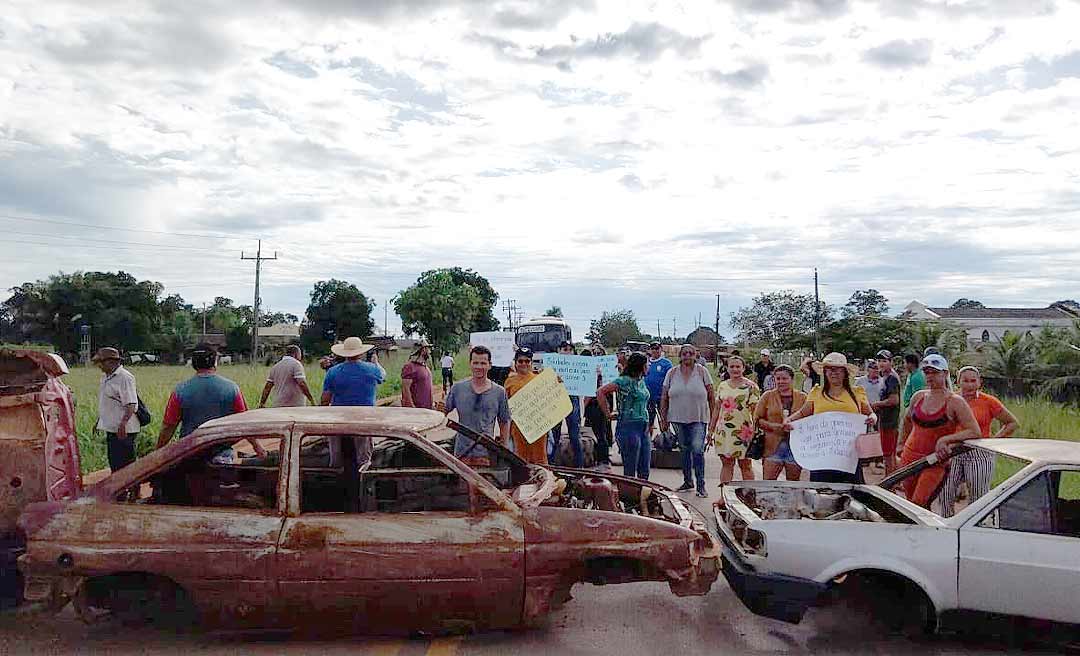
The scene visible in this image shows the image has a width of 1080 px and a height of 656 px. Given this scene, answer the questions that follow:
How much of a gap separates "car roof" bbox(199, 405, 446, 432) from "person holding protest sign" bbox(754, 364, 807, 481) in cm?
368

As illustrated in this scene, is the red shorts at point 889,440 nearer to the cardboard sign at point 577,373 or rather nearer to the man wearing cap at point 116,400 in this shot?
the cardboard sign at point 577,373

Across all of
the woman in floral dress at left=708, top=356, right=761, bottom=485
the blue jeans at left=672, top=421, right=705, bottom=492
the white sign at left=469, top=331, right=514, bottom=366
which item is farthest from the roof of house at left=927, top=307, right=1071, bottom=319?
the woman in floral dress at left=708, top=356, right=761, bottom=485

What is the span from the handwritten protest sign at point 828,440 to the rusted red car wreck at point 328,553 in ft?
7.51

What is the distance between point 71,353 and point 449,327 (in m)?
28.2

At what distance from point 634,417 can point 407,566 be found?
487cm

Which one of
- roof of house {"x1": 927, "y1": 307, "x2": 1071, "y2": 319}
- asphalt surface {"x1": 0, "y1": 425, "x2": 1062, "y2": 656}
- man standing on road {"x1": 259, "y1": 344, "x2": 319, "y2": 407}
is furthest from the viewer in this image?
roof of house {"x1": 927, "y1": 307, "x2": 1071, "y2": 319}

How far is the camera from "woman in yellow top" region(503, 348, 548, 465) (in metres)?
8.72

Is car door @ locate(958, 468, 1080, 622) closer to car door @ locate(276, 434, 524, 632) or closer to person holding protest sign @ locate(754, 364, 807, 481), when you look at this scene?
car door @ locate(276, 434, 524, 632)

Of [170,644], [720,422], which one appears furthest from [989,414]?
[170,644]

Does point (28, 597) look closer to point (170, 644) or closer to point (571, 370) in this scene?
point (170, 644)

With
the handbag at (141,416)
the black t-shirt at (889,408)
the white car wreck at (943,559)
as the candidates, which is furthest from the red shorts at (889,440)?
the handbag at (141,416)

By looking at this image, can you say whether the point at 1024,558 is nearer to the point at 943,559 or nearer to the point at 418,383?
the point at 943,559

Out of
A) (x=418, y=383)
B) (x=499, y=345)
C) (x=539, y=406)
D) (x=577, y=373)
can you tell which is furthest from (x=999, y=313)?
(x=539, y=406)

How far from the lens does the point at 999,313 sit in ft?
275
